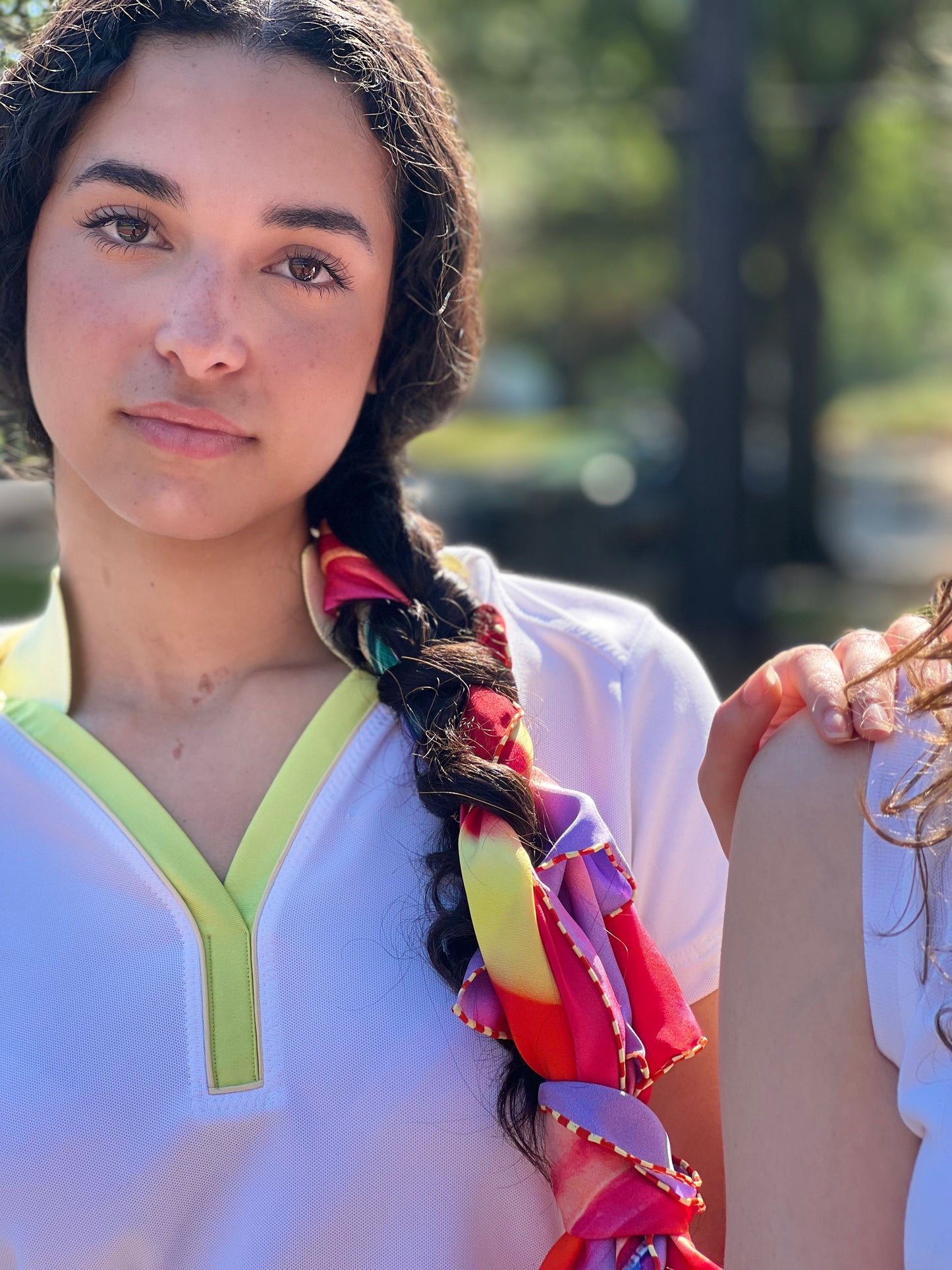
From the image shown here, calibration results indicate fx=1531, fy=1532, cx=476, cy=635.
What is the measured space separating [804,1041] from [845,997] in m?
0.05

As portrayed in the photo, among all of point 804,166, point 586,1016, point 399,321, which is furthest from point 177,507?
point 804,166

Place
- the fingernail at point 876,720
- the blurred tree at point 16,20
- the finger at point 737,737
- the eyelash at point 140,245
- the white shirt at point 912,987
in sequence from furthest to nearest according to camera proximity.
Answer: the blurred tree at point 16,20
the eyelash at point 140,245
the finger at point 737,737
the fingernail at point 876,720
the white shirt at point 912,987

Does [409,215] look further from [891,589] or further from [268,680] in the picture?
[891,589]

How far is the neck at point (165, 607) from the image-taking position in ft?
5.31

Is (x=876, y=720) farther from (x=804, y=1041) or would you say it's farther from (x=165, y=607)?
(x=165, y=607)

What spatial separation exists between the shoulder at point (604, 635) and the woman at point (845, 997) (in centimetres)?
38

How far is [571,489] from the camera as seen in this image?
7.68m

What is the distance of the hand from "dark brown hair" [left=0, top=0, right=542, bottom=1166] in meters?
0.19

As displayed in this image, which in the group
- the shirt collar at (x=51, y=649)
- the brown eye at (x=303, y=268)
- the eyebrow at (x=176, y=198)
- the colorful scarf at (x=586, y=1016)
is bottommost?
the colorful scarf at (x=586, y=1016)

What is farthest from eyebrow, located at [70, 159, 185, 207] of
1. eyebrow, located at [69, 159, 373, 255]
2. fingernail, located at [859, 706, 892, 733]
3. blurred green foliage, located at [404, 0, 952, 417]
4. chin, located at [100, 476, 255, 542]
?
blurred green foliage, located at [404, 0, 952, 417]

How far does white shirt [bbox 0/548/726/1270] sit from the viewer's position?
135cm

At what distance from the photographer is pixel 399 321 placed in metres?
1.72

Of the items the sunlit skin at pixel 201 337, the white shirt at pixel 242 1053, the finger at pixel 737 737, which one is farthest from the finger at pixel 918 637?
the sunlit skin at pixel 201 337

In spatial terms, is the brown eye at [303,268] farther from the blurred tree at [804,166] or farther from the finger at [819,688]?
the blurred tree at [804,166]
